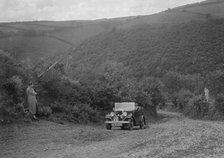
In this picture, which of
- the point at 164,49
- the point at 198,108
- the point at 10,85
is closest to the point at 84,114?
the point at 10,85

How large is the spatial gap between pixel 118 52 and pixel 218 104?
40.5 metres

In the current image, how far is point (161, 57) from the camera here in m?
67.6

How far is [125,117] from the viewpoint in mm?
20047

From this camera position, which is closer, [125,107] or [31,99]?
[31,99]

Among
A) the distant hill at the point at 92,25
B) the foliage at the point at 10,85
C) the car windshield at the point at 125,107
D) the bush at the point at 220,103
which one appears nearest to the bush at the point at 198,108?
the bush at the point at 220,103

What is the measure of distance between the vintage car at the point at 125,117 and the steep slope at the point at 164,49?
41.3 metres

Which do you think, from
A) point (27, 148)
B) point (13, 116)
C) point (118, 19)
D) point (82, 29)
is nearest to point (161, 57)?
point (82, 29)

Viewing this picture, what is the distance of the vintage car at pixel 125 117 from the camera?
19.8m

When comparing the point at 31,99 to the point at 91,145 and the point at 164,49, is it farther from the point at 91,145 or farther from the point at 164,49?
the point at 164,49

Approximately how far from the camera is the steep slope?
65188 millimetres

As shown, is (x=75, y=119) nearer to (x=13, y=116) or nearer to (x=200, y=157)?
(x=13, y=116)

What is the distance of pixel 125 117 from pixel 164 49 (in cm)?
4933

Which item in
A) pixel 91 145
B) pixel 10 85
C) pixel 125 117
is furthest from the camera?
pixel 125 117

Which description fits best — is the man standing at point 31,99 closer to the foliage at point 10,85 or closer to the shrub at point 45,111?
the foliage at point 10,85
